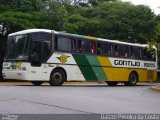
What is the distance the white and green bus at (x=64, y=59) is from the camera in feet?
71.4

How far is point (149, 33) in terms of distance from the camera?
43.5 meters

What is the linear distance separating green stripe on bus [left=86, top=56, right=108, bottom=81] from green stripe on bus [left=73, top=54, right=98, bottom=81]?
225mm

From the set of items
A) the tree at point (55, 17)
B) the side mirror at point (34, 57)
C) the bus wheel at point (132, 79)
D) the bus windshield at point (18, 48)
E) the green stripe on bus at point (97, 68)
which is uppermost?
the tree at point (55, 17)

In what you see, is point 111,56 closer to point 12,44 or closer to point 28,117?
point 12,44

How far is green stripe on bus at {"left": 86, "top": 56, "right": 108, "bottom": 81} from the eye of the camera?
25016mm

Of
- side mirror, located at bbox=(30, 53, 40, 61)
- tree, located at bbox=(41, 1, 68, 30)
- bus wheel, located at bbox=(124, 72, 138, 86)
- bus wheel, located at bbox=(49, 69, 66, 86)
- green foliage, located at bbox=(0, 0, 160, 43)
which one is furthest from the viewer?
tree, located at bbox=(41, 1, 68, 30)

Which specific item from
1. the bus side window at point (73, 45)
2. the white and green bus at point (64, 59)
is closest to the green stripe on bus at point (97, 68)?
the white and green bus at point (64, 59)

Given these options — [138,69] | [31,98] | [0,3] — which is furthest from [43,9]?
[31,98]

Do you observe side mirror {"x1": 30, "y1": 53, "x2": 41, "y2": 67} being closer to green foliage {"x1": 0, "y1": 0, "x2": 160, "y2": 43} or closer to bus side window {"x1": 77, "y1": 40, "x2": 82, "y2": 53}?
bus side window {"x1": 77, "y1": 40, "x2": 82, "y2": 53}

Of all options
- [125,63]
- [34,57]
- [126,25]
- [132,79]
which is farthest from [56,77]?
[126,25]

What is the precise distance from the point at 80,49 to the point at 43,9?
41.7 feet

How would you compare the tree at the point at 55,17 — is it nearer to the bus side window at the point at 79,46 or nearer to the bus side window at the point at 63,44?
the bus side window at the point at 79,46

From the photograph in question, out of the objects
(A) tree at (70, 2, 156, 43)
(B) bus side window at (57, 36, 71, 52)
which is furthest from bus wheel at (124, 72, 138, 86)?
(A) tree at (70, 2, 156, 43)

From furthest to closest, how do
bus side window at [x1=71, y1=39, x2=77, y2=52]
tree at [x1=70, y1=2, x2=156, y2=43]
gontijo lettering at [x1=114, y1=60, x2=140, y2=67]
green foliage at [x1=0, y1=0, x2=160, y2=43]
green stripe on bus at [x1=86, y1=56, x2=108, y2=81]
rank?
tree at [x1=70, y1=2, x2=156, y2=43] < green foliage at [x1=0, y1=0, x2=160, y2=43] < gontijo lettering at [x1=114, y1=60, x2=140, y2=67] < green stripe on bus at [x1=86, y1=56, x2=108, y2=81] < bus side window at [x1=71, y1=39, x2=77, y2=52]
